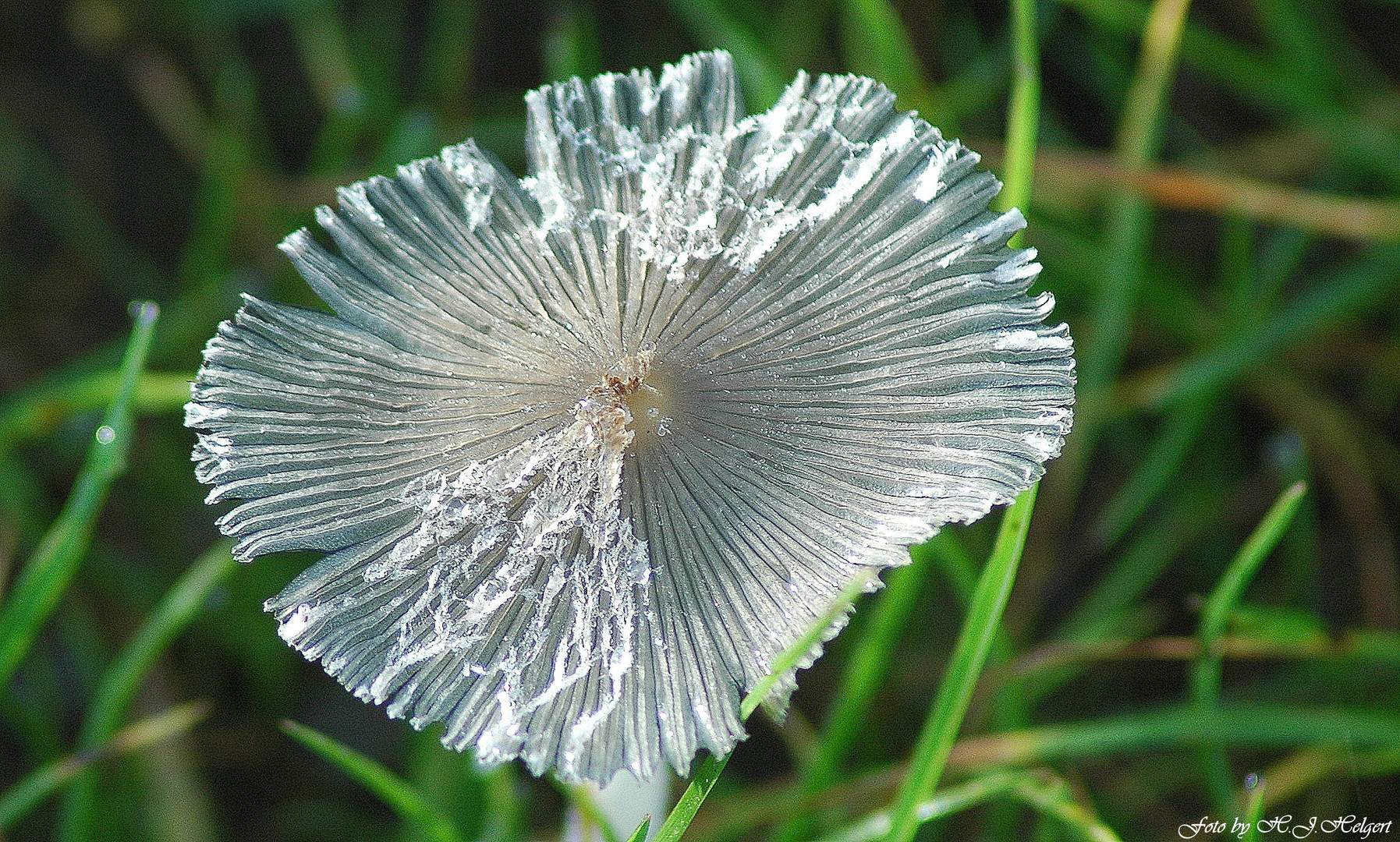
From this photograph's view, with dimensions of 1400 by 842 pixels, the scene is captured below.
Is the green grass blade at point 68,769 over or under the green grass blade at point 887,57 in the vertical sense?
under

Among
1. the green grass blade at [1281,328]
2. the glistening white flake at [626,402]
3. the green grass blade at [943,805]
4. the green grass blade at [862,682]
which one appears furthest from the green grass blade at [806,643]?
the green grass blade at [1281,328]

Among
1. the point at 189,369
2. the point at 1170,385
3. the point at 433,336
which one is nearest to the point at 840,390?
A: the point at 433,336

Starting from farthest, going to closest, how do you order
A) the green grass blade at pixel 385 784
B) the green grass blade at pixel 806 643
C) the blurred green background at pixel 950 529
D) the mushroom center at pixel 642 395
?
1. the blurred green background at pixel 950 529
2. the green grass blade at pixel 385 784
3. the mushroom center at pixel 642 395
4. the green grass blade at pixel 806 643

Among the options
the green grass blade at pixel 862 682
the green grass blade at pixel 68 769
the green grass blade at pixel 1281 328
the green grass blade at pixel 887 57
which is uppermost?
the green grass blade at pixel 887 57

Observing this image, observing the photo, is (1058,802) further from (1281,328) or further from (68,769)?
(68,769)

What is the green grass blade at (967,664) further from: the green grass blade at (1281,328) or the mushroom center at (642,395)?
the green grass blade at (1281,328)

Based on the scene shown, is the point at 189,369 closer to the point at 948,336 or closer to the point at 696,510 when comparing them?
the point at 696,510

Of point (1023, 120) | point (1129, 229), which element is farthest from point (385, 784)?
point (1129, 229)
